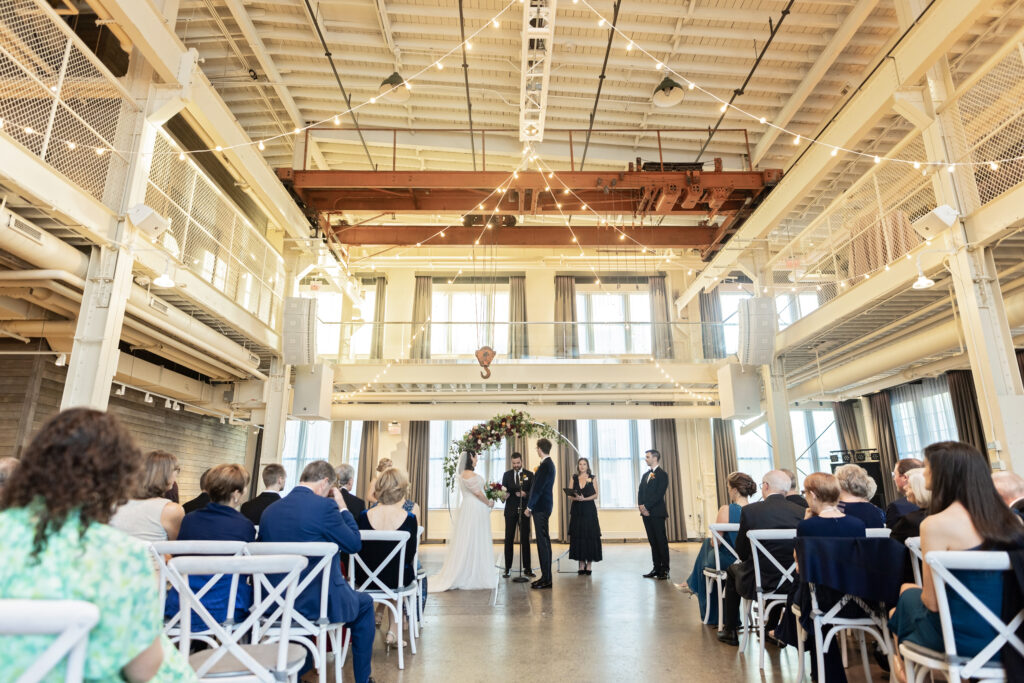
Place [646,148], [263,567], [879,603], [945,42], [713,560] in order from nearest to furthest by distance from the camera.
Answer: [263,567], [879,603], [713,560], [945,42], [646,148]

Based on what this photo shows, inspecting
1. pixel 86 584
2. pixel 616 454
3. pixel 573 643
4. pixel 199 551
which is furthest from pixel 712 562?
pixel 616 454

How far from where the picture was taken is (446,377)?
413 inches

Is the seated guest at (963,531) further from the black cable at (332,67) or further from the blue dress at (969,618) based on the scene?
the black cable at (332,67)

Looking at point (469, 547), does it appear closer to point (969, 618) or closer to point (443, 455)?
point (969, 618)

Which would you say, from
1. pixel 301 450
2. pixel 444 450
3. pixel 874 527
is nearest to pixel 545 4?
pixel 874 527

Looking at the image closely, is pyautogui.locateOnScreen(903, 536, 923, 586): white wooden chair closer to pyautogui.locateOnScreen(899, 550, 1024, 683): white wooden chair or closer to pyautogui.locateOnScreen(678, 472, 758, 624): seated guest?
pyautogui.locateOnScreen(899, 550, 1024, 683): white wooden chair

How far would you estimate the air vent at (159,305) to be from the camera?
613cm

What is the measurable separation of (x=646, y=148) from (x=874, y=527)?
779 centimetres

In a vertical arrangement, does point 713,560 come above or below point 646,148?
below

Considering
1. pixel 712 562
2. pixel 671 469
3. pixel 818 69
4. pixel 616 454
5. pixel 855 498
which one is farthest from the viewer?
pixel 616 454

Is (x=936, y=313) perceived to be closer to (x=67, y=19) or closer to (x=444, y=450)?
(x=444, y=450)

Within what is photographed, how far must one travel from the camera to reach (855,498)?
3.54 m

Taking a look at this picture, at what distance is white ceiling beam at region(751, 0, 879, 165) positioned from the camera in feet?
21.8

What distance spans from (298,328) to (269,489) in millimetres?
5497
